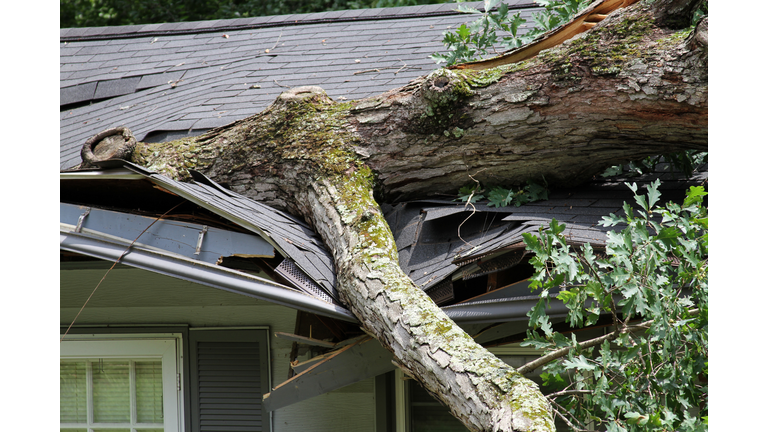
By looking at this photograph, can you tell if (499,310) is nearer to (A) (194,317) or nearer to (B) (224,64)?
(A) (194,317)

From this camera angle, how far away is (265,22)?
21.8 feet

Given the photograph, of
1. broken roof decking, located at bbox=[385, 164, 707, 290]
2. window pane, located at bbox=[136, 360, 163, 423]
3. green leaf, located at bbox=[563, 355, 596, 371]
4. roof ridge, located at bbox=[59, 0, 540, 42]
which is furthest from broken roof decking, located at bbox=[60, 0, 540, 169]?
green leaf, located at bbox=[563, 355, 596, 371]

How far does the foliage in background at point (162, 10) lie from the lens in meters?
13.5

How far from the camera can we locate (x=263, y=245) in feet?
9.34

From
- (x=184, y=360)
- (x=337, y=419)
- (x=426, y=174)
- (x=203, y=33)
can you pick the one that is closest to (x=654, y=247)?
(x=426, y=174)

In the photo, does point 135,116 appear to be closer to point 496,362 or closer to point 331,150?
point 331,150

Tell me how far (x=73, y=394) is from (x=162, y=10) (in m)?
12.0

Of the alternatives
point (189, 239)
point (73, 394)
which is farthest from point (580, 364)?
point (73, 394)

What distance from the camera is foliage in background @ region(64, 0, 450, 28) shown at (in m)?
13.5

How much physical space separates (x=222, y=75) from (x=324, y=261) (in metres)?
3.21

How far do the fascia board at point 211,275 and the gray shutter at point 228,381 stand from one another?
1396 millimetres

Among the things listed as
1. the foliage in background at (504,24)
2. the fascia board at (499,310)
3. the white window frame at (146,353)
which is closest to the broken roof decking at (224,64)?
the foliage in background at (504,24)

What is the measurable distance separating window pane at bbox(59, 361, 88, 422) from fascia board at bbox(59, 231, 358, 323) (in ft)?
6.09

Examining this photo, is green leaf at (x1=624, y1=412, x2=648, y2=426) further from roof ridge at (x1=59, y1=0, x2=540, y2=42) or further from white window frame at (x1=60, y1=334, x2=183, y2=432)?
roof ridge at (x1=59, y1=0, x2=540, y2=42)
